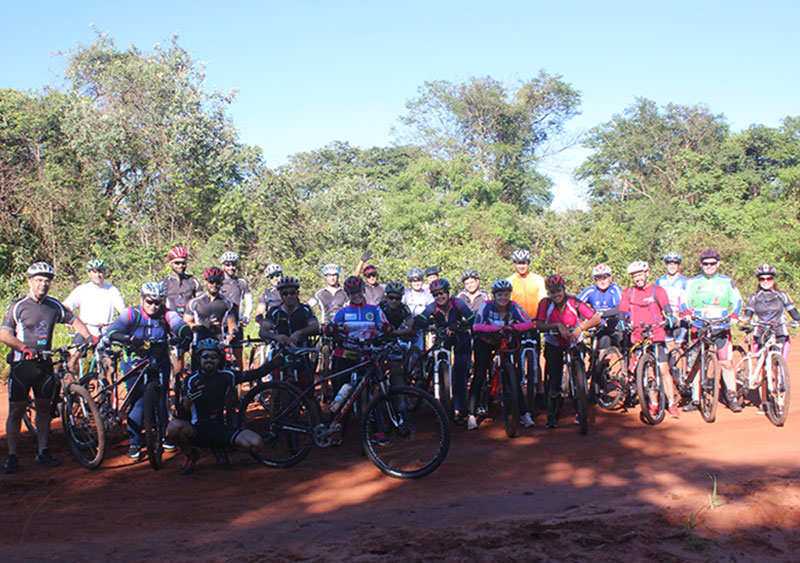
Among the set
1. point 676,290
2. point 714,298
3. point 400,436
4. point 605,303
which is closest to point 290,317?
point 400,436

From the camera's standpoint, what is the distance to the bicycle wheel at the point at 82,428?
6.89 metres

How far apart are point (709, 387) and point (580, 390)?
1750 millimetres

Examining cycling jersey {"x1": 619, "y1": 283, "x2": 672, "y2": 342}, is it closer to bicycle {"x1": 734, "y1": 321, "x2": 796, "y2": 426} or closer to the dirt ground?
bicycle {"x1": 734, "y1": 321, "x2": 796, "y2": 426}

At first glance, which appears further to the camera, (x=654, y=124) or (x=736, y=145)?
(x=654, y=124)

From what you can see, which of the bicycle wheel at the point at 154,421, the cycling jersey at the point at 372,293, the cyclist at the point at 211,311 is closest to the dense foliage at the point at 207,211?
the cycling jersey at the point at 372,293

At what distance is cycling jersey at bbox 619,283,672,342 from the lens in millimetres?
8570

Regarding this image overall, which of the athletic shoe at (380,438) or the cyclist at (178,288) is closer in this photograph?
the athletic shoe at (380,438)

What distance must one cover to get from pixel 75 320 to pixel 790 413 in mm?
8397

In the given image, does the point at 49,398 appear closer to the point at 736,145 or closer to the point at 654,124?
the point at 736,145

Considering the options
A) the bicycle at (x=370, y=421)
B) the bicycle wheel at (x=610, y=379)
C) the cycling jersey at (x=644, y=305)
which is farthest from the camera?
the bicycle wheel at (x=610, y=379)

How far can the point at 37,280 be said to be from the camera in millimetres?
7074

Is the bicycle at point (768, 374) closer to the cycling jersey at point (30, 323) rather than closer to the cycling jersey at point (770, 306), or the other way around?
the cycling jersey at point (770, 306)

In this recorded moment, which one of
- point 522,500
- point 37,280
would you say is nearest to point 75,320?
point 37,280

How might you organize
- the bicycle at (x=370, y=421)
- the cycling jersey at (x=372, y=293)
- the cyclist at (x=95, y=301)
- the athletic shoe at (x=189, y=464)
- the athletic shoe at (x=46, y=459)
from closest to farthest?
the bicycle at (x=370, y=421), the athletic shoe at (x=189, y=464), the athletic shoe at (x=46, y=459), the cyclist at (x=95, y=301), the cycling jersey at (x=372, y=293)
